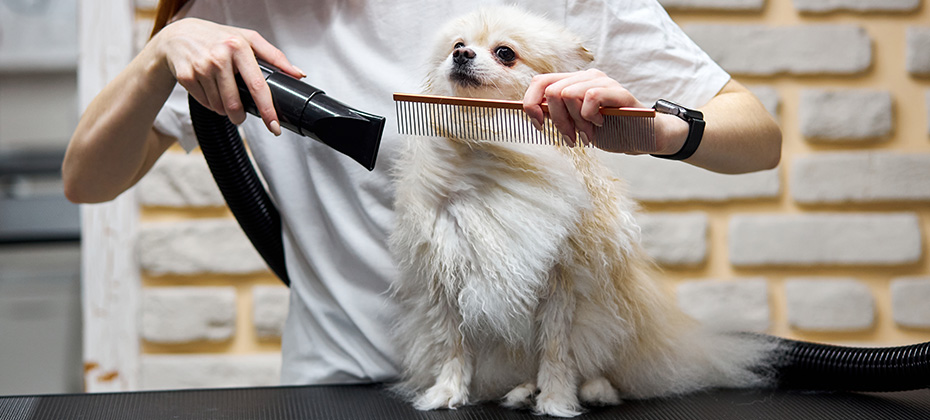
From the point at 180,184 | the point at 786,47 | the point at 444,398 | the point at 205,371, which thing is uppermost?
the point at 786,47

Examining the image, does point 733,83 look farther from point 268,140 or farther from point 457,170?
point 268,140

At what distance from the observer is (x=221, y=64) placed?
2.06 ft

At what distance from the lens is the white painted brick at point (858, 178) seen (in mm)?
1448

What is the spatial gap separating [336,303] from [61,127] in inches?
50.2

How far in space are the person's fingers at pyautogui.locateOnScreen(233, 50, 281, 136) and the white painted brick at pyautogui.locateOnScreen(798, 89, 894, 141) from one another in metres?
1.21

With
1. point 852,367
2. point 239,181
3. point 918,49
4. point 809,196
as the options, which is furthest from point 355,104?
point 918,49

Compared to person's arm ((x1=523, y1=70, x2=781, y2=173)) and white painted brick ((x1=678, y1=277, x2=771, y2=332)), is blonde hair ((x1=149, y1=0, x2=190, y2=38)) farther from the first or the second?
white painted brick ((x1=678, y1=277, x2=771, y2=332))

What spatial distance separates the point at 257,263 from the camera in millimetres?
1396

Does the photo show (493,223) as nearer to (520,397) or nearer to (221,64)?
(520,397)

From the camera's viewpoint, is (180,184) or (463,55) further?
(180,184)

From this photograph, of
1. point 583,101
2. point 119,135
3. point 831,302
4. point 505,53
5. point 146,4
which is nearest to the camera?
point 583,101

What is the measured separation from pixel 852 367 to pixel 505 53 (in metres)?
0.54

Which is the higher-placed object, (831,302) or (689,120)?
(689,120)

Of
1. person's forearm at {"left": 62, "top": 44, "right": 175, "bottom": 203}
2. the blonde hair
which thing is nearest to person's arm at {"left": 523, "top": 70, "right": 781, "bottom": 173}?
person's forearm at {"left": 62, "top": 44, "right": 175, "bottom": 203}
